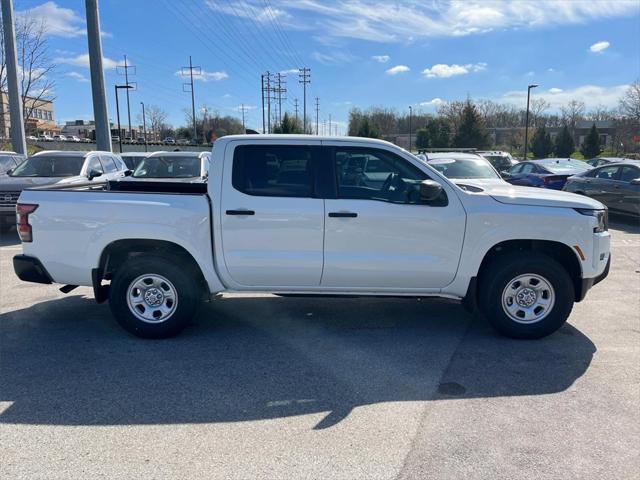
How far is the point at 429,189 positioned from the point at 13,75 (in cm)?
1758

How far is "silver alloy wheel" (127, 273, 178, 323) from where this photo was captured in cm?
497

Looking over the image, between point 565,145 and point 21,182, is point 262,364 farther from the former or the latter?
point 565,145

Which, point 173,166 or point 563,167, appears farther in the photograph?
point 563,167

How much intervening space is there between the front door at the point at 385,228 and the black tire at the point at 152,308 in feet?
4.23

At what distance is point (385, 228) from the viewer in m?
4.77

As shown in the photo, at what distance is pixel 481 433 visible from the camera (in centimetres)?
340

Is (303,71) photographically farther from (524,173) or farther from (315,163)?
(315,163)

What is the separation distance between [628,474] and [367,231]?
105 inches

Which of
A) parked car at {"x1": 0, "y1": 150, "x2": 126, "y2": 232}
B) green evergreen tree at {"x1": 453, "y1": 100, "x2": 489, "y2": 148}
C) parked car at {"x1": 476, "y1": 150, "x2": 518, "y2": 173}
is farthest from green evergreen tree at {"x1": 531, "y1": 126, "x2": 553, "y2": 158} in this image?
parked car at {"x1": 0, "y1": 150, "x2": 126, "y2": 232}

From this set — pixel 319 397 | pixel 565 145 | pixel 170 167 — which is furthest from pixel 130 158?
pixel 565 145

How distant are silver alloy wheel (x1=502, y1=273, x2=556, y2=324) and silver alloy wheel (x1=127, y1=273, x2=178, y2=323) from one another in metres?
3.22

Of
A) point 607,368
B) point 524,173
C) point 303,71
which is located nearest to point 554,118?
point 303,71

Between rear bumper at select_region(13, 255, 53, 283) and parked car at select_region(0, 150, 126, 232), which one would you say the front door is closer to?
rear bumper at select_region(13, 255, 53, 283)

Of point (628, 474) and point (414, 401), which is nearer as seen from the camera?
point (628, 474)
